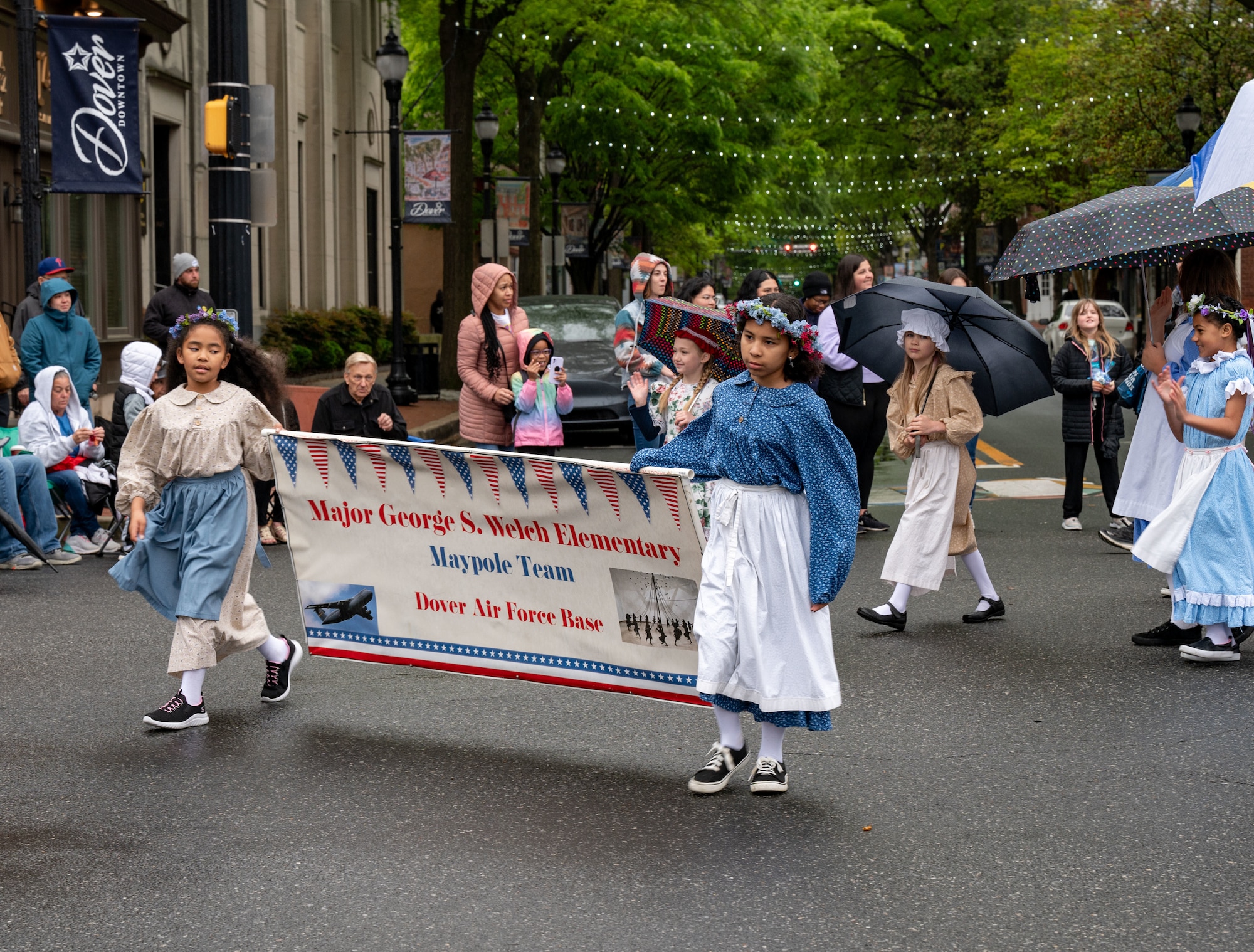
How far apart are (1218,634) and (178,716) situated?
4801mm

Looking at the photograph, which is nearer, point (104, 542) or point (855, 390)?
point (855, 390)

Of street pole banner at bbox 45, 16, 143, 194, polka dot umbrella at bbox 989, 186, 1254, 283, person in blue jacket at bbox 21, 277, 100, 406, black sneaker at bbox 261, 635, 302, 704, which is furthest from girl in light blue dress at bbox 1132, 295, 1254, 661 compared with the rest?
street pole banner at bbox 45, 16, 143, 194

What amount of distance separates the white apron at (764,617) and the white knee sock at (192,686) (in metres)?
2.28

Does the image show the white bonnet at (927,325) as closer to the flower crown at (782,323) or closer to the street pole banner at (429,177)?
the flower crown at (782,323)

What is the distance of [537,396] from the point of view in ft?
36.0

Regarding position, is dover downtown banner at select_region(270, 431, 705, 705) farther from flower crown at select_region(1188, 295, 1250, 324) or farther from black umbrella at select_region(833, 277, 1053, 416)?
flower crown at select_region(1188, 295, 1250, 324)

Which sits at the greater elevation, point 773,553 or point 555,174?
point 555,174

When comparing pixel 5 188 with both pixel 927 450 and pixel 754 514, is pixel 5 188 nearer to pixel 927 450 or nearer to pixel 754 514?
pixel 927 450

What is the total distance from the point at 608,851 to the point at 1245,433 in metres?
4.54

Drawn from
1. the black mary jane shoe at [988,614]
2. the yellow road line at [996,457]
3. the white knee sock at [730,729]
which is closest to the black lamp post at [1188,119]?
the yellow road line at [996,457]

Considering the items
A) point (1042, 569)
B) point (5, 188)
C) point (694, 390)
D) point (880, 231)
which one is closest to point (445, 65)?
point (5, 188)

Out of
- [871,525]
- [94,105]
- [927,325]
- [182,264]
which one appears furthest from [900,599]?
[94,105]

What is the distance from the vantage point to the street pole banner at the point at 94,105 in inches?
578

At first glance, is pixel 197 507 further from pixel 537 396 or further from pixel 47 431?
pixel 47 431
